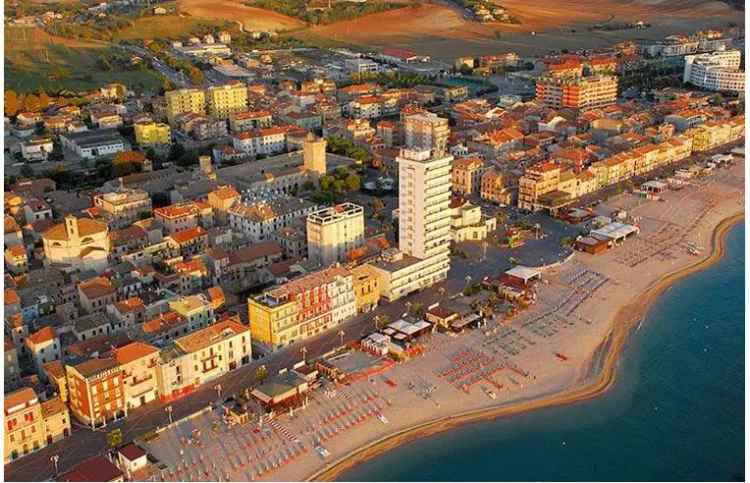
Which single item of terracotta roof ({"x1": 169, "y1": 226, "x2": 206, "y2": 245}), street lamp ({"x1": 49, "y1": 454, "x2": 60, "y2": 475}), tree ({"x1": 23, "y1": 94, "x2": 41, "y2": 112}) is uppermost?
tree ({"x1": 23, "y1": 94, "x2": 41, "y2": 112})

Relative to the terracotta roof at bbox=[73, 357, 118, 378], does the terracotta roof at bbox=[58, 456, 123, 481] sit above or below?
below

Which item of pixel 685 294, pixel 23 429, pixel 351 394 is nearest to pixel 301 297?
pixel 351 394

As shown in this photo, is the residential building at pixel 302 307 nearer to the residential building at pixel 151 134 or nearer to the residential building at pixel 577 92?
the residential building at pixel 151 134

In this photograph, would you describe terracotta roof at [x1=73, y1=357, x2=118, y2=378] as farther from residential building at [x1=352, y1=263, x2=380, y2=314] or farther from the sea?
residential building at [x1=352, y1=263, x2=380, y2=314]

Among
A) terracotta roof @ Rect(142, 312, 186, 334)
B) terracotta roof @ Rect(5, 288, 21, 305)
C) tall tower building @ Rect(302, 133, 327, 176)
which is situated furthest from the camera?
tall tower building @ Rect(302, 133, 327, 176)

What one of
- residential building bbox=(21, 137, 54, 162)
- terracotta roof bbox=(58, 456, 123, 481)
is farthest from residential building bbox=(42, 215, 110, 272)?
residential building bbox=(21, 137, 54, 162)

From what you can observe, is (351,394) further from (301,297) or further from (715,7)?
(715,7)

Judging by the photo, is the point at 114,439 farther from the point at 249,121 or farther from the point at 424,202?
the point at 249,121

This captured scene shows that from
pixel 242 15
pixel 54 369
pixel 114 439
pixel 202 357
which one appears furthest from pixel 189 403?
pixel 242 15
